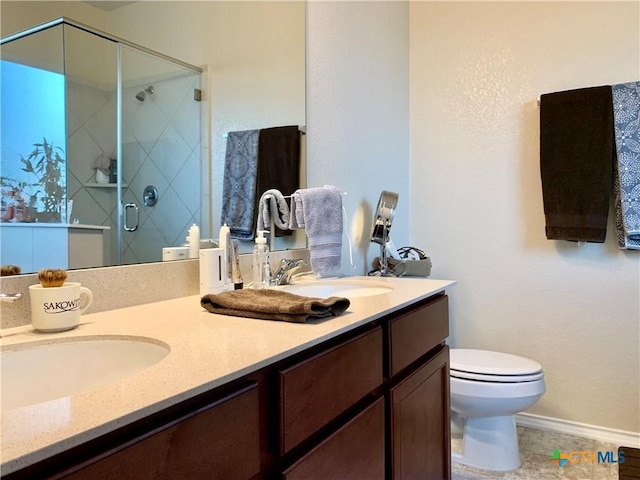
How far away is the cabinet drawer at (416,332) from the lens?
113cm

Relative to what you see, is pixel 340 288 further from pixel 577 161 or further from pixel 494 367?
pixel 577 161

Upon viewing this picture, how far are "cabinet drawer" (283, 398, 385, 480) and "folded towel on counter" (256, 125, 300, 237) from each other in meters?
0.81

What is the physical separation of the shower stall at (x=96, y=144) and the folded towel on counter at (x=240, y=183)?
0.13 metres

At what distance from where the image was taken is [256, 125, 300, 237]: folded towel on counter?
1.61 metres

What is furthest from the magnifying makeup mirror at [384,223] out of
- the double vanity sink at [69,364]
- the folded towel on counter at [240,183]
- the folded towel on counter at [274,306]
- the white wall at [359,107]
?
the double vanity sink at [69,364]

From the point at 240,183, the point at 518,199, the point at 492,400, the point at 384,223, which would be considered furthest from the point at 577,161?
the point at 240,183

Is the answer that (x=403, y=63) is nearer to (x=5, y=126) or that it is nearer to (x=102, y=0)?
(x=102, y=0)

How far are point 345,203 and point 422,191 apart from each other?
0.74 metres

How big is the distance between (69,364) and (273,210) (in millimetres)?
939

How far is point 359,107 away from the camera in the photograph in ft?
6.59

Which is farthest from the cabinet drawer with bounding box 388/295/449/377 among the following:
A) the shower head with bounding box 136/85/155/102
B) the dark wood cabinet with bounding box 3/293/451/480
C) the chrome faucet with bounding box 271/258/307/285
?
the shower head with bounding box 136/85/155/102

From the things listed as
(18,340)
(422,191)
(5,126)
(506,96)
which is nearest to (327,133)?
(422,191)

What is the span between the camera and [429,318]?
136 centimetres

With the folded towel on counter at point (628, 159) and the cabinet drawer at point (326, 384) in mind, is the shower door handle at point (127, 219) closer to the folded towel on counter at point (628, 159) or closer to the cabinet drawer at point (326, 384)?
the cabinet drawer at point (326, 384)
